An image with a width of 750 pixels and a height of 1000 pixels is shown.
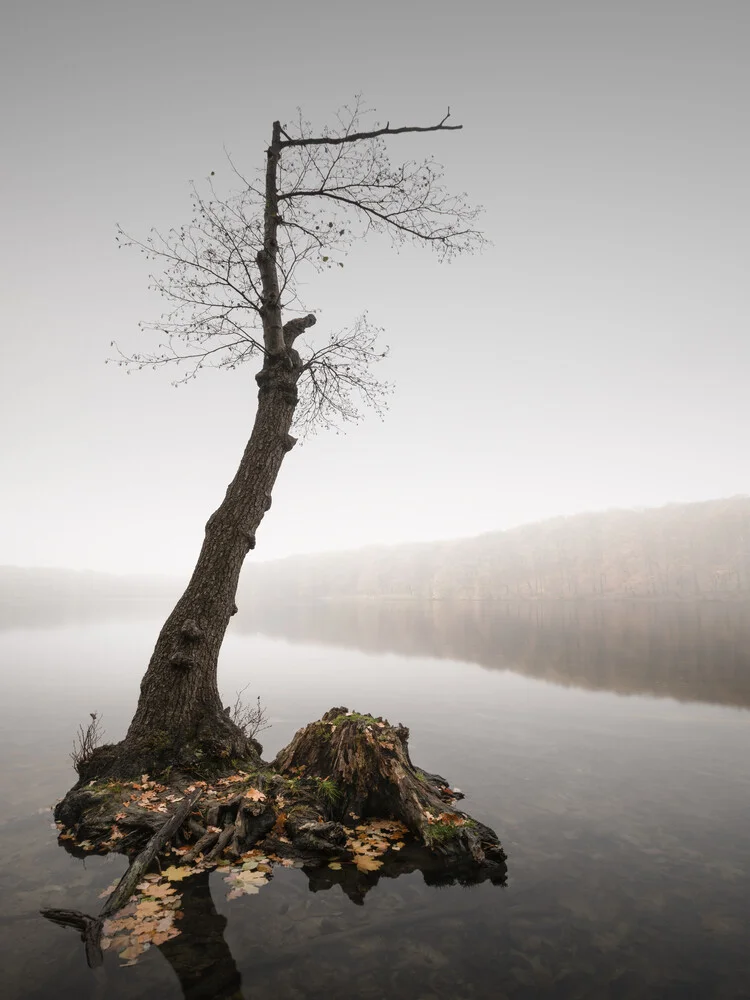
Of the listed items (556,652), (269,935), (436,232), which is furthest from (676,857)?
(556,652)

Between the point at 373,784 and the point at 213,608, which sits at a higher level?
the point at 213,608

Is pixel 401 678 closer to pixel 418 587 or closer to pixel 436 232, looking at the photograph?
pixel 436 232

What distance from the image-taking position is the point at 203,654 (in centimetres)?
770

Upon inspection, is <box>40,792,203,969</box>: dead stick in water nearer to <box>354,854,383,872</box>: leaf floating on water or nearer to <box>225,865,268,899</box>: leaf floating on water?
<box>225,865,268,899</box>: leaf floating on water

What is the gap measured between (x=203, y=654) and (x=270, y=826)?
2.66m

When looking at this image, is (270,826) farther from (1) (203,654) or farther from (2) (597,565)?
(2) (597,565)

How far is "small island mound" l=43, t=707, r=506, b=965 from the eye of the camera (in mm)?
4793

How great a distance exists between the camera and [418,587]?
173875 mm

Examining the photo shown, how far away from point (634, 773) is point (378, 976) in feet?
27.5

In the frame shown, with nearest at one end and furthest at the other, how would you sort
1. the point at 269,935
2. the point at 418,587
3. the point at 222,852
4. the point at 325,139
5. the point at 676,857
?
the point at 269,935 < the point at 222,852 < the point at 676,857 < the point at 325,139 < the point at 418,587

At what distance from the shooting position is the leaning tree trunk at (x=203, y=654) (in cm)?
732

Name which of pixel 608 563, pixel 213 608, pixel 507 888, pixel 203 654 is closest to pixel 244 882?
pixel 507 888

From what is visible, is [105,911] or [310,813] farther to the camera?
[310,813]

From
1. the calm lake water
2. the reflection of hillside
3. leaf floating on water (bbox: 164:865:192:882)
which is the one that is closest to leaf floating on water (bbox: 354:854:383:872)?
the calm lake water
